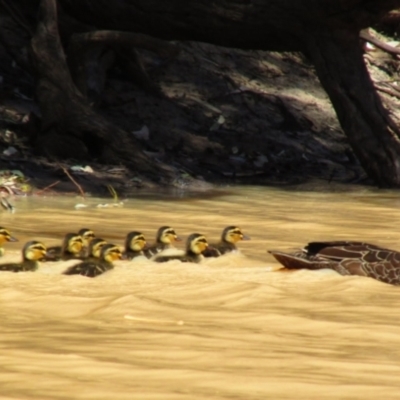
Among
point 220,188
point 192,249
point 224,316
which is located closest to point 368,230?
point 192,249

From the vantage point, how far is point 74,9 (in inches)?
618

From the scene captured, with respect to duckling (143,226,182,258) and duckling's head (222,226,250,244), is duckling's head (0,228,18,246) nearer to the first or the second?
duckling (143,226,182,258)

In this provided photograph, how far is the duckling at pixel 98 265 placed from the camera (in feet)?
25.8

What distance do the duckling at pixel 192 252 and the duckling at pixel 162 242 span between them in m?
0.18

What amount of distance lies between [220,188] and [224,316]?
813 centimetres

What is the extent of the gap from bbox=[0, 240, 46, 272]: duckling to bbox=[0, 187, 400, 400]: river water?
96 millimetres

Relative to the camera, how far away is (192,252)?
8867 mm

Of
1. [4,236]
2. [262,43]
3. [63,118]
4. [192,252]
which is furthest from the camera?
[262,43]

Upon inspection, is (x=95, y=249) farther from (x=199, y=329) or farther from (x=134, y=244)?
(x=199, y=329)

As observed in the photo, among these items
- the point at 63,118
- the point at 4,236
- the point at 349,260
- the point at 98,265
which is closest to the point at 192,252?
the point at 98,265

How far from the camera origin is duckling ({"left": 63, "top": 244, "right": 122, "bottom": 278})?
7.86 m

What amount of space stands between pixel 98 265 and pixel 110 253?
295 millimetres

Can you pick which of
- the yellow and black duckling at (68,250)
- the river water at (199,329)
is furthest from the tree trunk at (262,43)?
the yellow and black duckling at (68,250)

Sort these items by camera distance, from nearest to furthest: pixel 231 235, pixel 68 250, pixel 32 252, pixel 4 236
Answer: pixel 32 252 < pixel 68 250 < pixel 4 236 < pixel 231 235
